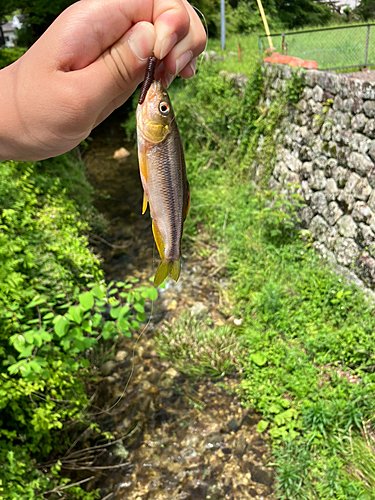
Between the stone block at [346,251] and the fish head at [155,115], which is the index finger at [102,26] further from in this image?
the stone block at [346,251]

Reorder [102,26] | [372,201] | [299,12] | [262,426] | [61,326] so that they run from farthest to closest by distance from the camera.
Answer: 1. [299,12]
2. [372,201]
3. [262,426]
4. [61,326]
5. [102,26]

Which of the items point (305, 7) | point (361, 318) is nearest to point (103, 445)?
point (361, 318)

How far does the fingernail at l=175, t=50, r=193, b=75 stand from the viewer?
146 cm

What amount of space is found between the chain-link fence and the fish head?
600 cm

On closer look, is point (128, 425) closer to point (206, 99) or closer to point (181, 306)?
point (181, 306)

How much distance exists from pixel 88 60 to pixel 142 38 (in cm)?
24

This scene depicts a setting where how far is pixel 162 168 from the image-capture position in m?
1.46

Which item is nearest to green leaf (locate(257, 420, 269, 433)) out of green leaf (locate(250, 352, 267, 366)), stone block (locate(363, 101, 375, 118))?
green leaf (locate(250, 352, 267, 366))

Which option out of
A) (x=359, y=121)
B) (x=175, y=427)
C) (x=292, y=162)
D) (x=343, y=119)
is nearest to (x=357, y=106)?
(x=359, y=121)

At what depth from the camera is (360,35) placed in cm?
639

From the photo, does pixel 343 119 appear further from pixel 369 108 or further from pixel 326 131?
pixel 369 108

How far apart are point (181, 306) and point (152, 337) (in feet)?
2.69

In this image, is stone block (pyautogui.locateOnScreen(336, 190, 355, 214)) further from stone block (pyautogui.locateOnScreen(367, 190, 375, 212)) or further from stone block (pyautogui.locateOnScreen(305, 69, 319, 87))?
stone block (pyautogui.locateOnScreen(305, 69, 319, 87))

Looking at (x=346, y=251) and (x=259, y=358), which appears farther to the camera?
(x=346, y=251)
